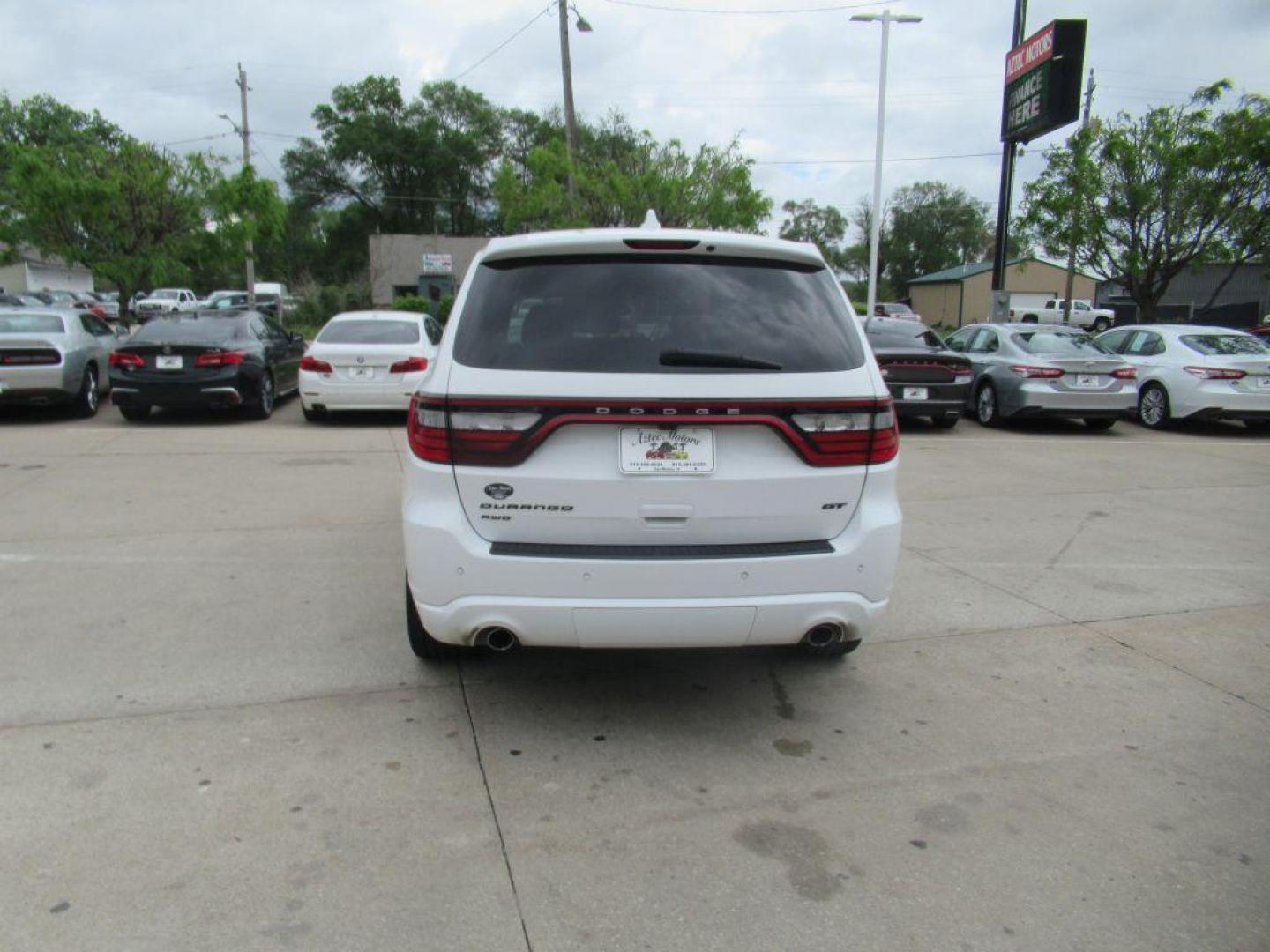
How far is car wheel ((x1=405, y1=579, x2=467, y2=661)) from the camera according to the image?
156 inches

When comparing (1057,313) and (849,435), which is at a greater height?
(1057,313)

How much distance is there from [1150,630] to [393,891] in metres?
4.13

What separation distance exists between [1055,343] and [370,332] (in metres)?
9.43

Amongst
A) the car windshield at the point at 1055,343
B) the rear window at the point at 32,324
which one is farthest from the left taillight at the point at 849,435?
the rear window at the point at 32,324

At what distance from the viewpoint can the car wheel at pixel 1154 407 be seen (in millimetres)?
13078

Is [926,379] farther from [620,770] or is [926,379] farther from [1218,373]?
[620,770]

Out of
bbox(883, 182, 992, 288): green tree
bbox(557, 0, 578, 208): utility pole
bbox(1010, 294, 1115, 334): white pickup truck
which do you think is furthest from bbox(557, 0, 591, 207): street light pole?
bbox(883, 182, 992, 288): green tree

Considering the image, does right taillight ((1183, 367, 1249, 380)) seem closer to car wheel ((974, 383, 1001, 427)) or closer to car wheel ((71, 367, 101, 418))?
car wheel ((974, 383, 1001, 427))

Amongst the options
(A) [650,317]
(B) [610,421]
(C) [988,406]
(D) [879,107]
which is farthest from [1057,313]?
(B) [610,421]

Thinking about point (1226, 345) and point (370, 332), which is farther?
point (1226, 345)

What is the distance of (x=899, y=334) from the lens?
13.3 m

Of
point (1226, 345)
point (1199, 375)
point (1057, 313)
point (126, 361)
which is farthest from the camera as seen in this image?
point (1057, 313)

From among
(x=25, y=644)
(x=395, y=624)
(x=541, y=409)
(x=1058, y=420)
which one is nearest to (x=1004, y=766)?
(x=541, y=409)

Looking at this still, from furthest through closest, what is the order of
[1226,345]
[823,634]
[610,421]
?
[1226,345]
[823,634]
[610,421]
